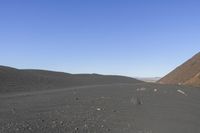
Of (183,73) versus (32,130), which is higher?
(183,73)

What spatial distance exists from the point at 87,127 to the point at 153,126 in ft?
7.36

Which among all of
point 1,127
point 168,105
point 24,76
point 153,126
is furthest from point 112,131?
point 24,76

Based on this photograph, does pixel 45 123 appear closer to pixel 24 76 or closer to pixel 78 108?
pixel 78 108

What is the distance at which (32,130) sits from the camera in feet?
41.8

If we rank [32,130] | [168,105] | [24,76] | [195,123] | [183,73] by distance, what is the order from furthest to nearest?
[183,73]
[24,76]
[168,105]
[195,123]
[32,130]

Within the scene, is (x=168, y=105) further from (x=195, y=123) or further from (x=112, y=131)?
(x=112, y=131)

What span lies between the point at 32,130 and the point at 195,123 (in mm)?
5940

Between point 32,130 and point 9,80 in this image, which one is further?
point 9,80

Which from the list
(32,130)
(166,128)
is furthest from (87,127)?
(166,128)

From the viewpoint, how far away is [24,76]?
1737 inches

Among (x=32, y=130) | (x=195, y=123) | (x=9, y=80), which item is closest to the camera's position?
(x=32, y=130)

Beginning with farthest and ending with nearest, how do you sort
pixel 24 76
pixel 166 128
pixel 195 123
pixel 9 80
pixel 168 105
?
pixel 24 76 < pixel 9 80 < pixel 168 105 < pixel 195 123 < pixel 166 128

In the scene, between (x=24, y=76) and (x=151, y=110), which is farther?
(x=24, y=76)

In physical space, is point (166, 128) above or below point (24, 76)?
below
